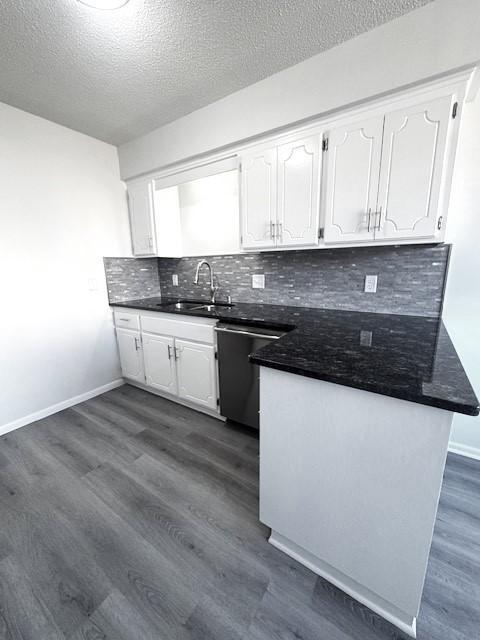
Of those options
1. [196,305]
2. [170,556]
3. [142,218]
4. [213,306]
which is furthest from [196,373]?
[142,218]

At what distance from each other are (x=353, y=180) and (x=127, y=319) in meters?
2.31

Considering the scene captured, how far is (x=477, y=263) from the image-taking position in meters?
1.60

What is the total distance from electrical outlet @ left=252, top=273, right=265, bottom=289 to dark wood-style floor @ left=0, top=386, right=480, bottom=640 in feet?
4.25

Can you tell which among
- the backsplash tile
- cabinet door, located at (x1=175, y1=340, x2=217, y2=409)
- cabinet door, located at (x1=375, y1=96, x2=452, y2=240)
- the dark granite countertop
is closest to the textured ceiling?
cabinet door, located at (x1=375, y1=96, x2=452, y2=240)

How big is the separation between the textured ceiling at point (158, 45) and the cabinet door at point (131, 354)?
1926 millimetres

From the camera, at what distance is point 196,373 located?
226 centimetres

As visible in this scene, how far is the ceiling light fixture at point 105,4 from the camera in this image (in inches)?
46.6

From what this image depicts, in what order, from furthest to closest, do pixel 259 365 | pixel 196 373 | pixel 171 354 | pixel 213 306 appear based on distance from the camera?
pixel 213 306
pixel 171 354
pixel 196 373
pixel 259 365

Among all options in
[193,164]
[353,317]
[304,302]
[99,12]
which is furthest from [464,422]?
[99,12]

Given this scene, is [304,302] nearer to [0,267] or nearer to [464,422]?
[464,422]

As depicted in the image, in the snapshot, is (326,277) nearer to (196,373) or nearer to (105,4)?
(196,373)

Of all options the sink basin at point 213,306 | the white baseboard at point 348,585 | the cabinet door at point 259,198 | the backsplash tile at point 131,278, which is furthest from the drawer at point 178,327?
the white baseboard at point 348,585

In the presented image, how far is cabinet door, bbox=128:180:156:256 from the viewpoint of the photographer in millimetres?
2633

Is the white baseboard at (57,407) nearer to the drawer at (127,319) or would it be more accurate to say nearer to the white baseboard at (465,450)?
the drawer at (127,319)
